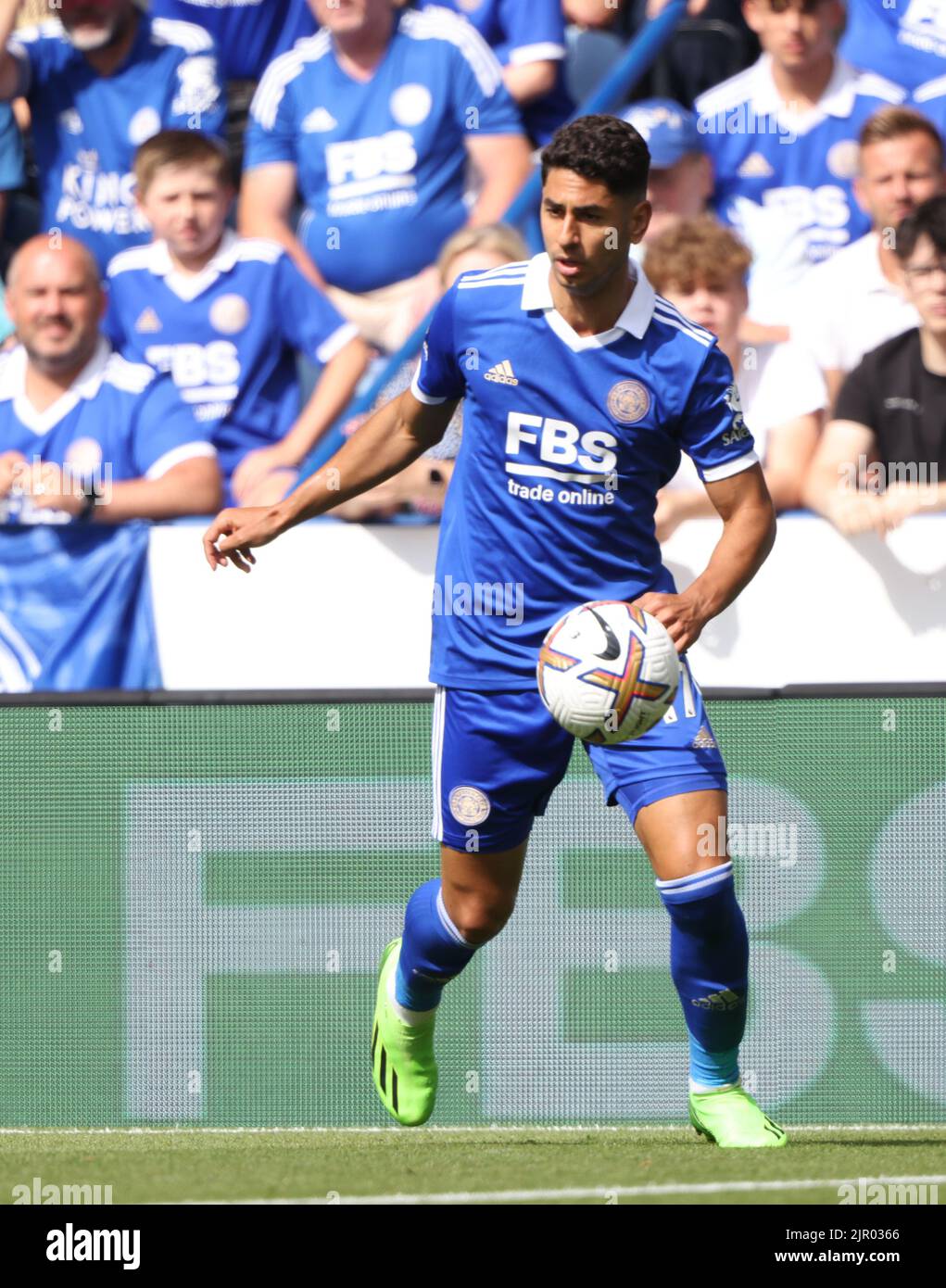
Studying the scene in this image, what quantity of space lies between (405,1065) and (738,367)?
4.16 metres

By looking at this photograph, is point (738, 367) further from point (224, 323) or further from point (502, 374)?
point (502, 374)

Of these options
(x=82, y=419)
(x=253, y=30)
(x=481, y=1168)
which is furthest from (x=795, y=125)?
(x=481, y=1168)

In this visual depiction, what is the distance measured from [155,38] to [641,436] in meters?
5.47

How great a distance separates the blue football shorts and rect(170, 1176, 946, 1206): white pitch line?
3.68 ft

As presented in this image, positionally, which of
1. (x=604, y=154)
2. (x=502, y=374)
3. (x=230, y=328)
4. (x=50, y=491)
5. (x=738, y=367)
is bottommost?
(x=502, y=374)

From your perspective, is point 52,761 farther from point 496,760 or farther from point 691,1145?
point 691,1145

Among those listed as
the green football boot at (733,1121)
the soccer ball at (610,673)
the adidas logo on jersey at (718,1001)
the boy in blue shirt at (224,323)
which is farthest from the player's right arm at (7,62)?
the green football boot at (733,1121)

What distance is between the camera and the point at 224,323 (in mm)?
9242

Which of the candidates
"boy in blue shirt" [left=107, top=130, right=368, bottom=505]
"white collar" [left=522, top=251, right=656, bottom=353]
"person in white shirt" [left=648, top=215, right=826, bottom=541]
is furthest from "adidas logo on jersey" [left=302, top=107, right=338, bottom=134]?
"white collar" [left=522, top=251, right=656, bottom=353]

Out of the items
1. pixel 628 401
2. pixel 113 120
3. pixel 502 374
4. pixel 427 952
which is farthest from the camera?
pixel 113 120

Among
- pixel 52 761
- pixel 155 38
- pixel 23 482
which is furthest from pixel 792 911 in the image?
pixel 155 38

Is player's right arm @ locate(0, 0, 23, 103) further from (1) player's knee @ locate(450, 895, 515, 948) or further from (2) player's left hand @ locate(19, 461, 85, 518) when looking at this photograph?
(1) player's knee @ locate(450, 895, 515, 948)

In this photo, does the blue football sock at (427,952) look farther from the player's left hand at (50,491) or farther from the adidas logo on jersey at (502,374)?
the player's left hand at (50,491)
